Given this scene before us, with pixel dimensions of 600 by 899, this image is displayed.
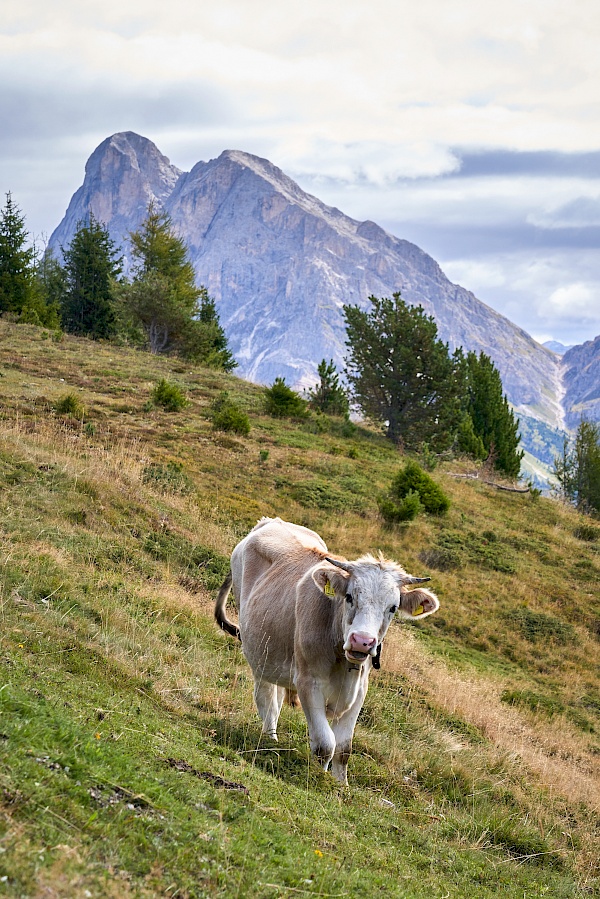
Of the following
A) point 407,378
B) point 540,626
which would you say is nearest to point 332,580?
point 540,626

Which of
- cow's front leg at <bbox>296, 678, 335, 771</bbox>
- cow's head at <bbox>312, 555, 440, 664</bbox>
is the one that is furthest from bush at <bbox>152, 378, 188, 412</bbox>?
cow's front leg at <bbox>296, 678, 335, 771</bbox>

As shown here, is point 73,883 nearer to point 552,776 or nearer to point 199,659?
point 199,659

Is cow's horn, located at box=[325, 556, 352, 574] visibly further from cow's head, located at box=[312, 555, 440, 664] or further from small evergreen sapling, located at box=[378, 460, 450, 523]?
small evergreen sapling, located at box=[378, 460, 450, 523]

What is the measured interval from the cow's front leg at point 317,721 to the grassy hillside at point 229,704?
0.64 feet

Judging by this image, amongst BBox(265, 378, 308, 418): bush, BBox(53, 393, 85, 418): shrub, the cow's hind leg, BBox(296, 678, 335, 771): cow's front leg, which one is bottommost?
the cow's hind leg

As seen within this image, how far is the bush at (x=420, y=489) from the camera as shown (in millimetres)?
22953

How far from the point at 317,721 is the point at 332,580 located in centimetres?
121

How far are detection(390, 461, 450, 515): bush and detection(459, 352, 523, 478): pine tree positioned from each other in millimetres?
28086

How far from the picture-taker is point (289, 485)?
21328mm

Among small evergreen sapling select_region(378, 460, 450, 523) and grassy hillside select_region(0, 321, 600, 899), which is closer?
grassy hillside select_region(0, 321, 600, 899)

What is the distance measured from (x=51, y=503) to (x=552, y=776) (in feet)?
28.4

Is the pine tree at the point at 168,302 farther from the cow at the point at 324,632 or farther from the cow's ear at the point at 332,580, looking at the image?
the cow's ear at the point at 332,580

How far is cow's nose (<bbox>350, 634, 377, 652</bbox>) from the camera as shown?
5.79m

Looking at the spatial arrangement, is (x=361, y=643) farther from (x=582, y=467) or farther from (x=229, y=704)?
(x=582, y=467)
